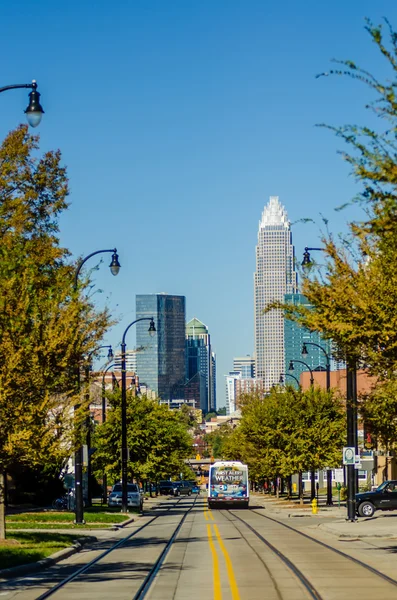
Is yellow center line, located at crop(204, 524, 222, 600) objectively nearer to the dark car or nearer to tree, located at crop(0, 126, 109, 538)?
tree, located at crop(0, 126, 109, 538)

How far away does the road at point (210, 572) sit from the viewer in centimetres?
1744

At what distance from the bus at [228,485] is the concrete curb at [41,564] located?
35817mm

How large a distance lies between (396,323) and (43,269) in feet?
64.2

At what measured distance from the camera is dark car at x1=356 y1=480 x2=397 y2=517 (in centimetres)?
4597

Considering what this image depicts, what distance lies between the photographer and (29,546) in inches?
1045

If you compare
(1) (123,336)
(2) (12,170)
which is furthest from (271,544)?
(1) (123,336)

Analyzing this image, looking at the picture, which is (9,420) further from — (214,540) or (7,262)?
(214,540)

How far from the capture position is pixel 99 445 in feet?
223

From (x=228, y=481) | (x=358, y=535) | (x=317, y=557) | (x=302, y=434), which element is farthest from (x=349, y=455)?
(x=228, y=481)

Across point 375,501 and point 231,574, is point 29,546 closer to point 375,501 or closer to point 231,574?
point 231,574

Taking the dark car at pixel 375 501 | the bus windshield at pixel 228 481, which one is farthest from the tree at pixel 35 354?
the bus windshield at pixel 228 481

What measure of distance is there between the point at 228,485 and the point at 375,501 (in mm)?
20632

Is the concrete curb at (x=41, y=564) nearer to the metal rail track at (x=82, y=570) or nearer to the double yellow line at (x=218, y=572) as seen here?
the metal rail track at (x=82, y=570)

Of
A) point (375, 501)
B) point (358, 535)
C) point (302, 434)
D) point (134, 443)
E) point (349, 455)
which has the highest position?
point (302, 434)
